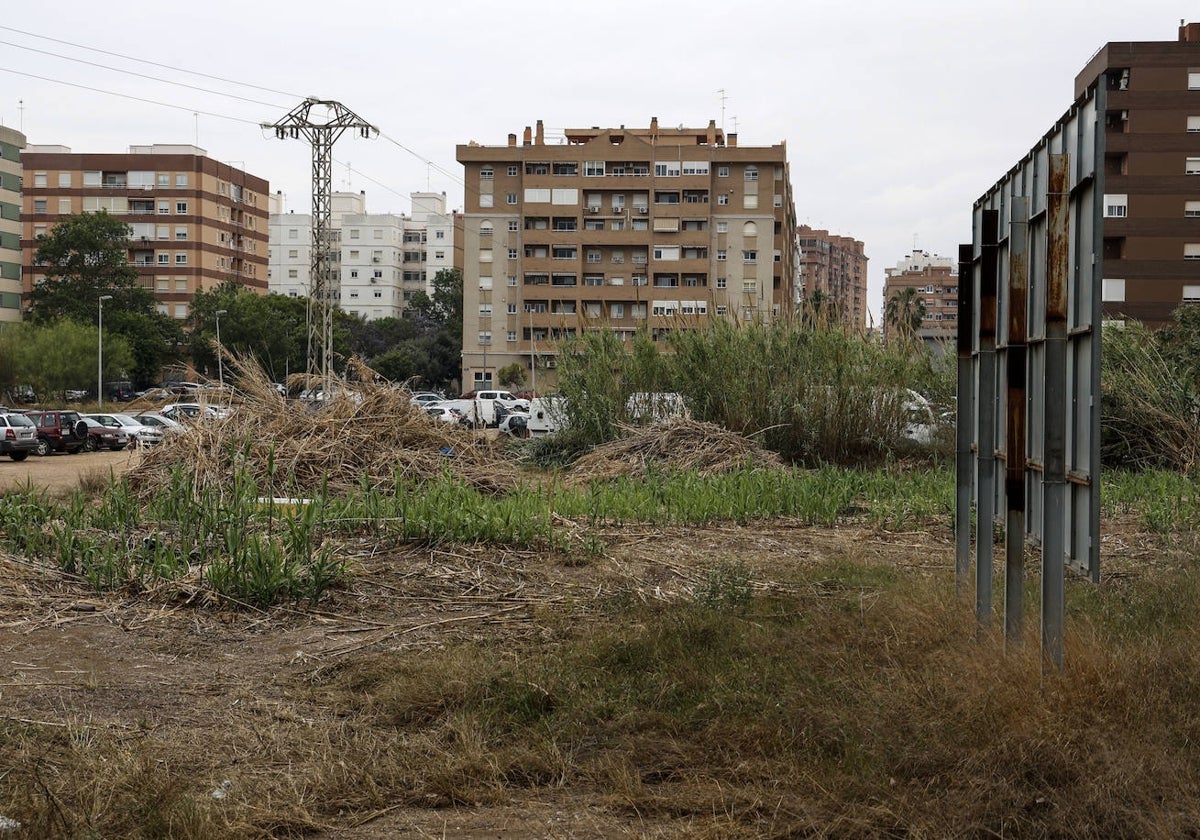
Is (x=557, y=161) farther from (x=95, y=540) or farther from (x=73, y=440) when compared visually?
(x=95, y=540)

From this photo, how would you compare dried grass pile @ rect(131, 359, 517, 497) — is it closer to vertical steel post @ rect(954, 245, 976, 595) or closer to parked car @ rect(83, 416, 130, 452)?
vertical steel post @ rect(954, 245, 976, 595)

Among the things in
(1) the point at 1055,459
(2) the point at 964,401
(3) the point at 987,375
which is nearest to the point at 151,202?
(2) the point at 964,401

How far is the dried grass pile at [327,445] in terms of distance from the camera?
1356 cm

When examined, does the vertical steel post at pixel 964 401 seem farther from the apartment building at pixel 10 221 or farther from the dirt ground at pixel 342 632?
the apartment building at pixel 10 221

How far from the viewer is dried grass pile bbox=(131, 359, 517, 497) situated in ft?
44.5

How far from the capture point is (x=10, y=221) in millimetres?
97062

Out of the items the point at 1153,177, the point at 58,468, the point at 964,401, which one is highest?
the point at 1153,177

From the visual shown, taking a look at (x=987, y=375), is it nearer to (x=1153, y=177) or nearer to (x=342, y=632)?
(x=342, y=632)

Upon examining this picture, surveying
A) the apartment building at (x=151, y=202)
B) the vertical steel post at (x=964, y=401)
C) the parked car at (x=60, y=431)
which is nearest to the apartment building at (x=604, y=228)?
the apartment building at (x=151, y=202)

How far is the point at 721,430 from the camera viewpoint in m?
18.8

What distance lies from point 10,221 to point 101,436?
216ft

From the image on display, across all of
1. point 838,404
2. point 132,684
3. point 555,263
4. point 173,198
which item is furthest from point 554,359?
point 173,198

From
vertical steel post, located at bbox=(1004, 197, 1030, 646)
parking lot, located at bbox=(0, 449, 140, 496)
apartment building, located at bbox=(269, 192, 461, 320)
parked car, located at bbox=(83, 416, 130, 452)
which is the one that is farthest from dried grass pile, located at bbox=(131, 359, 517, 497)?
apartment building, located at bbox=(269, 192, 461, 320)

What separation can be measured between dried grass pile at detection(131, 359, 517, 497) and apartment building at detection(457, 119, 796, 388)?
7309cm
